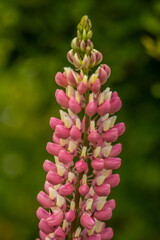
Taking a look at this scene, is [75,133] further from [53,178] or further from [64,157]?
[53,178]

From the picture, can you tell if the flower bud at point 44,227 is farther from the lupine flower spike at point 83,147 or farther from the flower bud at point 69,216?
the flower bud at point 69,216

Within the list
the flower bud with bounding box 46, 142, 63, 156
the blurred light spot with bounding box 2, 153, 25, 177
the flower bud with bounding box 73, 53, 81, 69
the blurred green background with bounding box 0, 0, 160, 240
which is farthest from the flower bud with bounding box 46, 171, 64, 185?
the blurred light spot with bounding box 2, 153, 25, 177

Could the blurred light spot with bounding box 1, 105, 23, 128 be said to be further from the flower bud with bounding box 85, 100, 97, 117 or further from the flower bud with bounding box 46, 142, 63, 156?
the flower bud with bounding box 85, 100, 97, 117

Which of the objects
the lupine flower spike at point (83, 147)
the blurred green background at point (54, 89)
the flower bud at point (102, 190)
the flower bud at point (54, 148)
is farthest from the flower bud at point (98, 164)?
the blurred green background at point (54, 89)

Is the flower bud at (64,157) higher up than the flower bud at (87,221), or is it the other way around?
the flower bud at (64,157)

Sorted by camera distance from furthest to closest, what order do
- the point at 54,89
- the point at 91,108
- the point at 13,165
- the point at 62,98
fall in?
the point at 13,165 → the point at 54,89 → the point at 62,98 → the point at 91,108

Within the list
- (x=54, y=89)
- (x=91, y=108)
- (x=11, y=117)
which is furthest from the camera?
(x=11, y=117)

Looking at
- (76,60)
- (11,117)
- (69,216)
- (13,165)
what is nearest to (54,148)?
(69,216)
